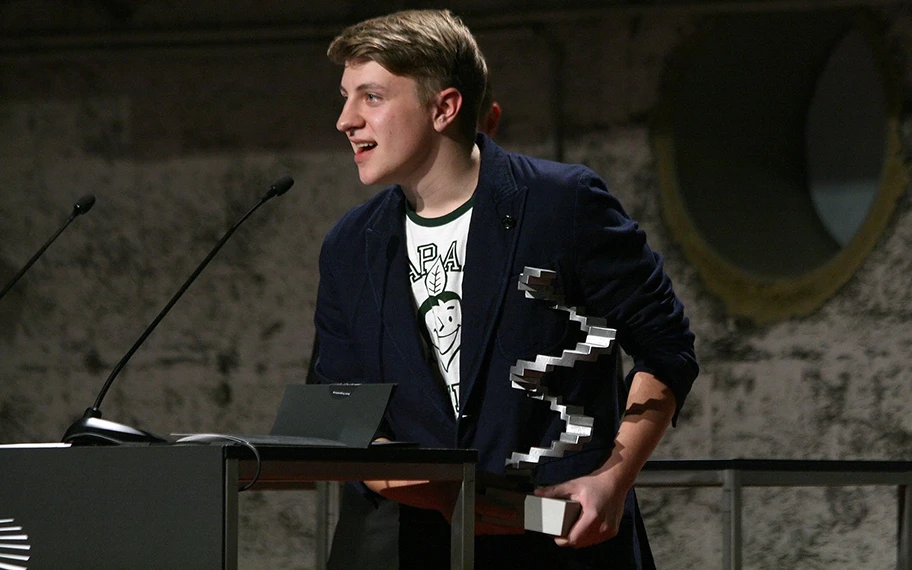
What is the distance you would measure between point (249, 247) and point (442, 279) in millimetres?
3148

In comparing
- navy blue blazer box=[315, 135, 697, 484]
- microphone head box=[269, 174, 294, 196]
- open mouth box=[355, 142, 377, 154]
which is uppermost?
open mouth box=[355, 142, 377, 154]

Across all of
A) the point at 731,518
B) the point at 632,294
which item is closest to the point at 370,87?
the point at 632,294

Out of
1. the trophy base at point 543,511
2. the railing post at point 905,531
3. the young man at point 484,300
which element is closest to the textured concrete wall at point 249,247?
the railing post at point 905,531

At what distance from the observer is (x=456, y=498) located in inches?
60.6

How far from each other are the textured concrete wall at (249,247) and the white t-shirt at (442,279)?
2.70 metres

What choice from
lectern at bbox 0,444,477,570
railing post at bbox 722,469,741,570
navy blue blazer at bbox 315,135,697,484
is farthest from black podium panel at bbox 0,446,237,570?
railing post at bbox 722,469,741,570

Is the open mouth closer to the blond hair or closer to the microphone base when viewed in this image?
the blond hair

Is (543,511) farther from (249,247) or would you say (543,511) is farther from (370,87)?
(249,247)

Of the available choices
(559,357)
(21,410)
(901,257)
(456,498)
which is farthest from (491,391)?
(21,410)

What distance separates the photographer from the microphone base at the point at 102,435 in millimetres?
1415

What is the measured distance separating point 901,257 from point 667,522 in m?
1.27

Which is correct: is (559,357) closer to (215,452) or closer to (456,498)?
(456,498)

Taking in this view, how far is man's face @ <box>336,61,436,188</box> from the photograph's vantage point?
1.88 metres

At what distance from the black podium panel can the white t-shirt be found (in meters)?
0.58
